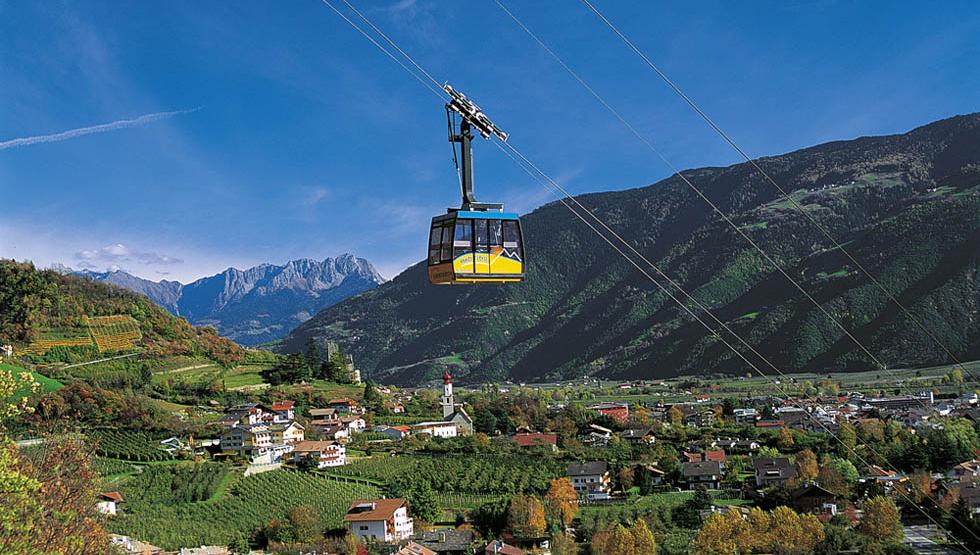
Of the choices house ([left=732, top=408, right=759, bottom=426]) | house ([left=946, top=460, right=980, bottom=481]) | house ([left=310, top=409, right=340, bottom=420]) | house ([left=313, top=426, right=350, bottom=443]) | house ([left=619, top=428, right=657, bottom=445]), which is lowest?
house ([left=946, top=460, right=980, bottom=481])

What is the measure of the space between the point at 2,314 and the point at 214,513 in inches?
1478

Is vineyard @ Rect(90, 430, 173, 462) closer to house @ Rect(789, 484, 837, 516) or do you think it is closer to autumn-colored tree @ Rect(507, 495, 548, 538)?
autumn-colored tree @ Rect(507, 495, 548, 538)

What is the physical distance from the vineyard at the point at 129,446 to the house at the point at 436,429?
58.6ft

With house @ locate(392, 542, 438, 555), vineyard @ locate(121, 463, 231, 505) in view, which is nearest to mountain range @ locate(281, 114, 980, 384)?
house @ locate(392, 542, 438, 555)

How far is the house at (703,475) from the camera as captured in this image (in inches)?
1785

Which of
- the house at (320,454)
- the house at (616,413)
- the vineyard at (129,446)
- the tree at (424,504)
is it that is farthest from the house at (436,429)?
the vineyard at (129,446)

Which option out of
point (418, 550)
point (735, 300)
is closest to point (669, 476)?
point (418, 550)

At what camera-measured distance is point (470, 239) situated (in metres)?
11.9

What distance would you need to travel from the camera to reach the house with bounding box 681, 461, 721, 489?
45.3m

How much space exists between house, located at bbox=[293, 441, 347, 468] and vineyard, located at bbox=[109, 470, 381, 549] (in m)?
1.92

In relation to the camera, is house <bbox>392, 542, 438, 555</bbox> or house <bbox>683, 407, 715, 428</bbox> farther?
house <bbox>683, 407, 715, 428</bbox>

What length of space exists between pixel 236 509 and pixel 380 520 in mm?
6296

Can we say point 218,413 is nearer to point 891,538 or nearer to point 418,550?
point 418,550

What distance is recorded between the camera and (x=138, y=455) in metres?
42.6
